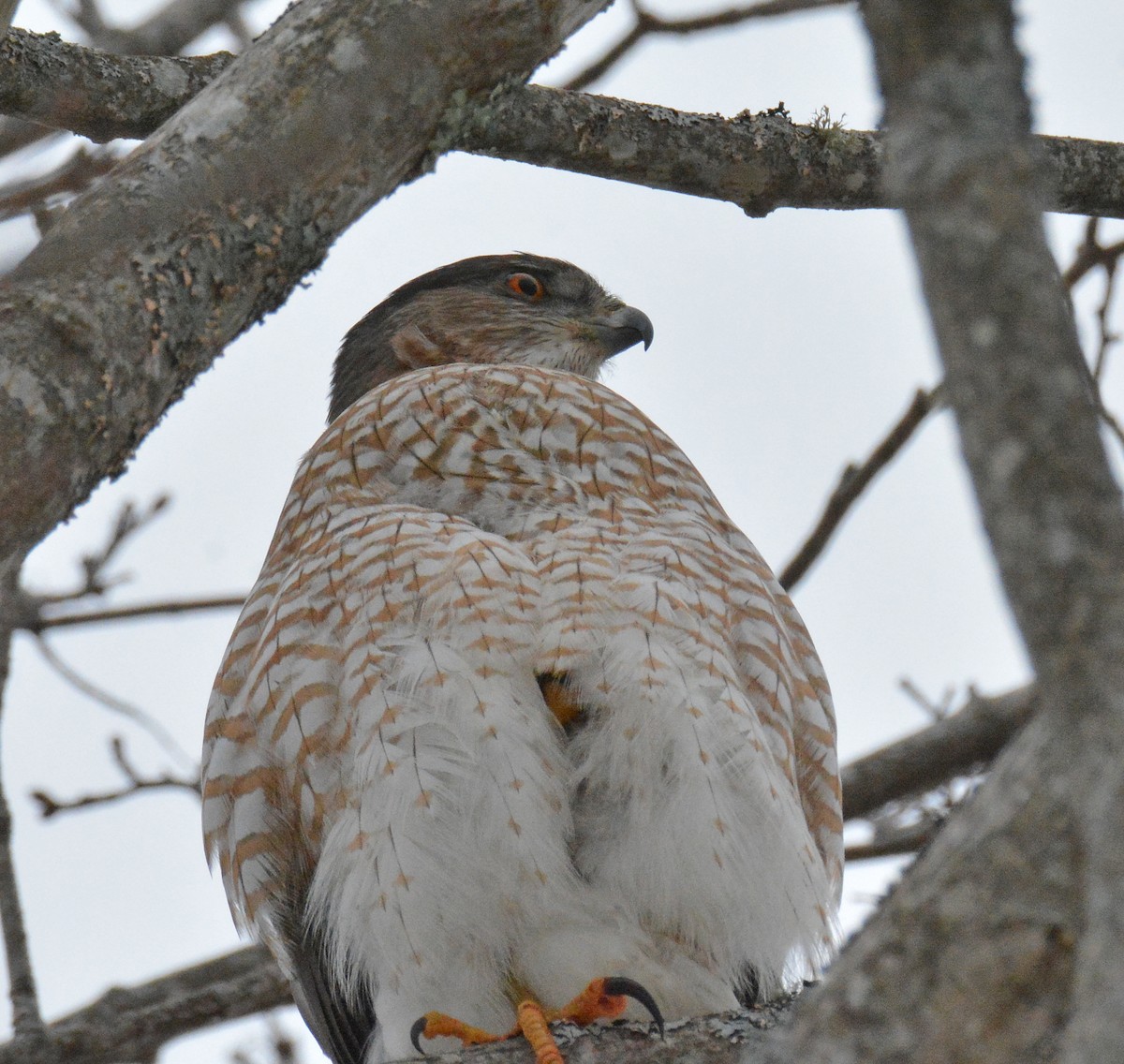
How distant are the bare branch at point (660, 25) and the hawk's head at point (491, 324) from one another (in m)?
0.91

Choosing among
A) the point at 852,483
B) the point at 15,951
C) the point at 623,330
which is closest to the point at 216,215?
the point at 852,483

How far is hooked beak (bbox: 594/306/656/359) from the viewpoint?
5.52 meters

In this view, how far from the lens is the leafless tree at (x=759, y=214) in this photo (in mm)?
1223

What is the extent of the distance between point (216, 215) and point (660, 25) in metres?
2.70

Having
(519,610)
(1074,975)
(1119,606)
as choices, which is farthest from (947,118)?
(519,610)

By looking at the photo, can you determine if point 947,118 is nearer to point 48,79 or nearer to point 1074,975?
point 1074,975

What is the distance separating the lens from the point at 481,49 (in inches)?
118

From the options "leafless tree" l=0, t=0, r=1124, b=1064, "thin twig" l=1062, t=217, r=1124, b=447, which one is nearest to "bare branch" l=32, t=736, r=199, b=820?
"leafless tree" l=0, t=0, r=1124, b=1064

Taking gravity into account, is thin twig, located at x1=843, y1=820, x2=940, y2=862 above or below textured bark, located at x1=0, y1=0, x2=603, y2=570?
below

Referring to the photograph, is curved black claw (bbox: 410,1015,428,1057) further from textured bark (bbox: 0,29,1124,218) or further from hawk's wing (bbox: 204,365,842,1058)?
textured bark (bbox: 0,29,1124,218)

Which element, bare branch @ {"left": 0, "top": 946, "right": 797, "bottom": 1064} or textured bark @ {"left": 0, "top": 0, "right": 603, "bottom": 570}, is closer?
textured bark @ {"left": 0, "top": 0, "right": 603, "bottom": 570}

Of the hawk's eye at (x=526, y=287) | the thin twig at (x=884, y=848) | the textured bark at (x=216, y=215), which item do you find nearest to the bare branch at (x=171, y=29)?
the hawk's eye at (x=526, y=287)

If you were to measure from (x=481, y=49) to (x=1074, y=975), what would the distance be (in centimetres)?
213

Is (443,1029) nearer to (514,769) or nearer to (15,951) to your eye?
(514,769)
